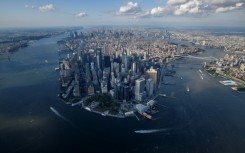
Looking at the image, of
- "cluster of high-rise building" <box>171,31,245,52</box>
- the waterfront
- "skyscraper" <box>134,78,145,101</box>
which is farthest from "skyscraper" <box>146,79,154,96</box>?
"cluster of high-rise building" <box>171,31,245,52</box>

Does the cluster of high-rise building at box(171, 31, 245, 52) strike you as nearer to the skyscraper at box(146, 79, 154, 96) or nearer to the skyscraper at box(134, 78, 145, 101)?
the skyscraper at box(146, 79, 154, 96)

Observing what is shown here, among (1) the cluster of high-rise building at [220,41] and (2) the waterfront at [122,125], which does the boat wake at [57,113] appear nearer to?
(2) the waterfront at [122,125]

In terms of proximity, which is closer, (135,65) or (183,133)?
(183,133)

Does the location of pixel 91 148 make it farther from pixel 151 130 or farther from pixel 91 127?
pixel 151 130

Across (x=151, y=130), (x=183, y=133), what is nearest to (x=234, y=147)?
(x=183, y=133)

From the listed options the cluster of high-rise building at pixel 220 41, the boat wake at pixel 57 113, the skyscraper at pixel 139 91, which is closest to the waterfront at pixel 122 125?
the boat wake at pixel 57 113

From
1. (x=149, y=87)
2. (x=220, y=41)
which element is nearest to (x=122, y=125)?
(x=149, y=87)

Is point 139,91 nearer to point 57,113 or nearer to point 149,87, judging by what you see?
point 149,87

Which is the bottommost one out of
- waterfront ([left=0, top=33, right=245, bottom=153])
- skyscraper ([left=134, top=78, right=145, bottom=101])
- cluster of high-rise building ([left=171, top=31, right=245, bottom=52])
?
waterfront ([left=0, top=33, right=245, bottom=153])
